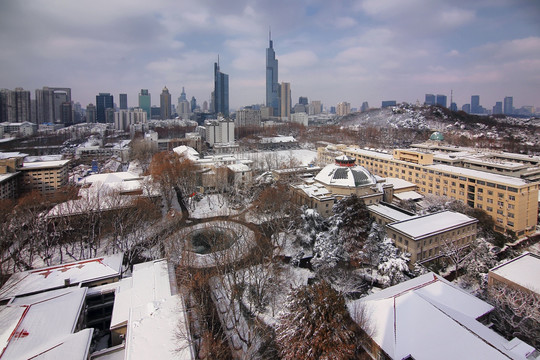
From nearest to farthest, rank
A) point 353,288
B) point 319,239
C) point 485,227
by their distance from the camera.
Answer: point 353,288 → point 319,239 → point 485,227

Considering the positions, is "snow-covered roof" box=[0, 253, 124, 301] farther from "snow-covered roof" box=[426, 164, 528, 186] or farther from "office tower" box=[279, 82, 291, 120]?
"office tower" box=[279, 82, 291, 120]

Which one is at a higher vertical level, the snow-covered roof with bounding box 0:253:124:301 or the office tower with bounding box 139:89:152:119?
the office tower with bounding box 139:89:152:119

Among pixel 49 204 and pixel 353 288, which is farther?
pixel 49 204

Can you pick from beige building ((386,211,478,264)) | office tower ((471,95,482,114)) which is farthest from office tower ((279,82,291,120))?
beige building ((386,211,478,264))

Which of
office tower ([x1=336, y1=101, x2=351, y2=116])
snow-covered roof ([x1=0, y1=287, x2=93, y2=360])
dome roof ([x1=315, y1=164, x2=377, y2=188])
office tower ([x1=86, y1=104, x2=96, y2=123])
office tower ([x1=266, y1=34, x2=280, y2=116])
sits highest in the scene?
office tower ([x1=266, y1=34, x2=280, y2=116])

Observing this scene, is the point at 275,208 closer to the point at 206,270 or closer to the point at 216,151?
the point at 206,270

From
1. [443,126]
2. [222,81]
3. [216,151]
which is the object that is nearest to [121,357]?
[216,151]

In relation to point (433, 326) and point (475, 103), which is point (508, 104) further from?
point (433, 326)
